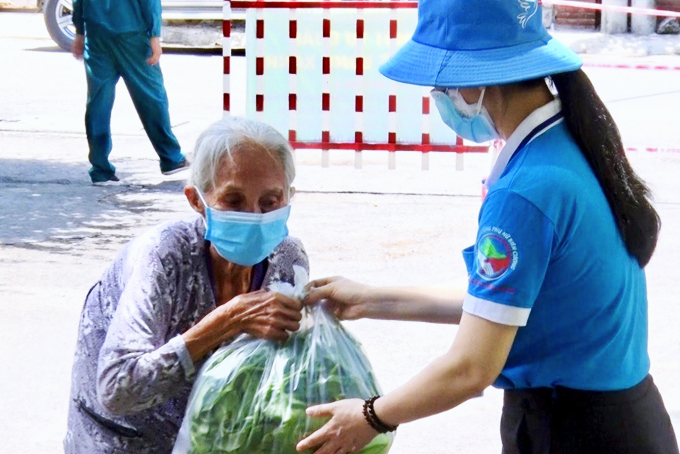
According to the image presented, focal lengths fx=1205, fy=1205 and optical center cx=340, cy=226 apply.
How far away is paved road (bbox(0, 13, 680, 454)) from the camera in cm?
442

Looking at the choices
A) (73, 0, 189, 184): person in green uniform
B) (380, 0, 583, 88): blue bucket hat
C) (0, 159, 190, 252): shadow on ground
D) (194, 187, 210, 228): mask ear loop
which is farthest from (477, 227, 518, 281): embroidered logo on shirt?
(73, 0, 189, 184): person in green uniform

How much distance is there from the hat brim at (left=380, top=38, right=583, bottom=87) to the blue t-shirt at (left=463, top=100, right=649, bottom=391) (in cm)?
8

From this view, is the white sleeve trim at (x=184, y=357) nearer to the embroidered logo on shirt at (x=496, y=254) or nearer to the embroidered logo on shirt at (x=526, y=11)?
the embroidered logo on shirt at (x=496, y=254)

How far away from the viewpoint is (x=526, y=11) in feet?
6.97

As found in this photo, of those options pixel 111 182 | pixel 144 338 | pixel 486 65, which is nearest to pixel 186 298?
pixel 144 338

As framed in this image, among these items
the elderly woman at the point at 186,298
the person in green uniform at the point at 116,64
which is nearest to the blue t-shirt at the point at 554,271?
the elderly woman at the point at 186,298

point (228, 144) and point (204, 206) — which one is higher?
point (228, 144)

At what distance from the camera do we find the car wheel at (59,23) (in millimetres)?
14734

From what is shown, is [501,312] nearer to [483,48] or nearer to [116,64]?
[483,48]

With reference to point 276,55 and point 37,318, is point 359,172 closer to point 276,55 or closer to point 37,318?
point 276,55

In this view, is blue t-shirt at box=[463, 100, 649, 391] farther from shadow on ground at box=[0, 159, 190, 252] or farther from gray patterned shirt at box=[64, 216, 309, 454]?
shadow on ground at box=[0, 159, 190, 252]

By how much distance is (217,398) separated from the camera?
88.0 inches

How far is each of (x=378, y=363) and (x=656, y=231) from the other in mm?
2650

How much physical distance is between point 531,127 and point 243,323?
0.68m
